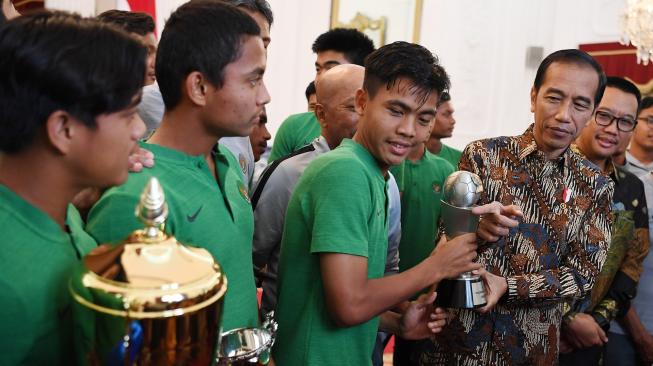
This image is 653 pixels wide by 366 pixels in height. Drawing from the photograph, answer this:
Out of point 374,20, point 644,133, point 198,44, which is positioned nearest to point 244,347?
point 198,44

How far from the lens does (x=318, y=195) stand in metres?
1.50

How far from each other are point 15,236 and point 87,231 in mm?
269

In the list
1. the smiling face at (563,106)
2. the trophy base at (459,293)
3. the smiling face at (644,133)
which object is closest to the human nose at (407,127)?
the trophy base at (459,293)

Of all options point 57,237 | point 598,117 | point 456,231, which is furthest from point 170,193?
point 598,117

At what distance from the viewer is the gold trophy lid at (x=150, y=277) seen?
769 mm

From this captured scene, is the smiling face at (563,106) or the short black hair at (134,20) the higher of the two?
the short black hair at (134,20)

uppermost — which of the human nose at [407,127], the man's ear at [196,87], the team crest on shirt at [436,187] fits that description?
the man's ear at [196,87]

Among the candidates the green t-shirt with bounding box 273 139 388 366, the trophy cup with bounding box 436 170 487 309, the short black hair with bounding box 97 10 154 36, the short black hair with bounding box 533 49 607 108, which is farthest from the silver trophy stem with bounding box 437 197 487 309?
the short black hair with bounding box 97 10 154 36

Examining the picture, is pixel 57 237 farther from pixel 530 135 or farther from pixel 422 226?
pixel 422 226

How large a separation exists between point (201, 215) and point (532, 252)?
1.20 metres

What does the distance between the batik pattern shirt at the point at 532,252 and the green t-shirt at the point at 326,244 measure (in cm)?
51

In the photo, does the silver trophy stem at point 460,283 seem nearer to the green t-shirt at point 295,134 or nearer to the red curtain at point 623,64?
the green t-shirt at point 295,134

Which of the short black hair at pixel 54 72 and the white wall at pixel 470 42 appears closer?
the short black hair at pixel 54 72

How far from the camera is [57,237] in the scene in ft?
3.13
